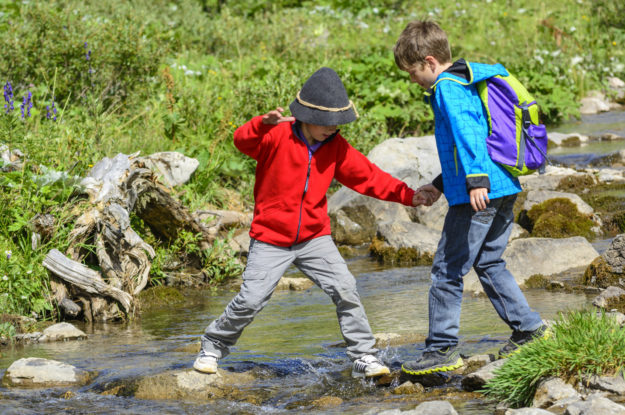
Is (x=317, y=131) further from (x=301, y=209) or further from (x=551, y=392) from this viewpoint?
(x=551, y=392)

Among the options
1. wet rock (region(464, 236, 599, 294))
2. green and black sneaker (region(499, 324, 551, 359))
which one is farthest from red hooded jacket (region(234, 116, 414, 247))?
wet rock (region(464, 236, 599, 294))

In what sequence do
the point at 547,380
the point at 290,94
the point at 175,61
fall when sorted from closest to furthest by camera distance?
the point at 547,380 → the point at 290,94 → the point at 175,61

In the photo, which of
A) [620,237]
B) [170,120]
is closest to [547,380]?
[620,237]

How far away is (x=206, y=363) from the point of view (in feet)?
15.1

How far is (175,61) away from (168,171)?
534cm

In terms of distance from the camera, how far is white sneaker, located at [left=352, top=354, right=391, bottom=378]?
4512mm

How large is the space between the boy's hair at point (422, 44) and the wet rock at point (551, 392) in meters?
1.79

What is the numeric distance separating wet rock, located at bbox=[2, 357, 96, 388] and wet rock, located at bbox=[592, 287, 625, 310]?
137 inches

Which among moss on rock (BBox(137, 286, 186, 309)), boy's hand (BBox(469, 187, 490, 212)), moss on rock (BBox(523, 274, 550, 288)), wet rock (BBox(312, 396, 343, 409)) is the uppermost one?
boy's hand (BBox(469, 187, 490, 212))

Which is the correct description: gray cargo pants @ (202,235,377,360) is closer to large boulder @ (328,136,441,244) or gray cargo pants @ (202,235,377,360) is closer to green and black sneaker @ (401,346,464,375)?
green and black sneaker @ (401,346,464,375)

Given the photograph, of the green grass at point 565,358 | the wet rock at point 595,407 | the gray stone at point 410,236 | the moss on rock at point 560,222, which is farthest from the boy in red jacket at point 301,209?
the moss on rock at point 560,222

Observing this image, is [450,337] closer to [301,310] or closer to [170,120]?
[301,310]

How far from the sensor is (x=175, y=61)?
45.6 feet

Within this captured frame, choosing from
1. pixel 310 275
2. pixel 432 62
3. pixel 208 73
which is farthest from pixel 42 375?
pixel 208 73
